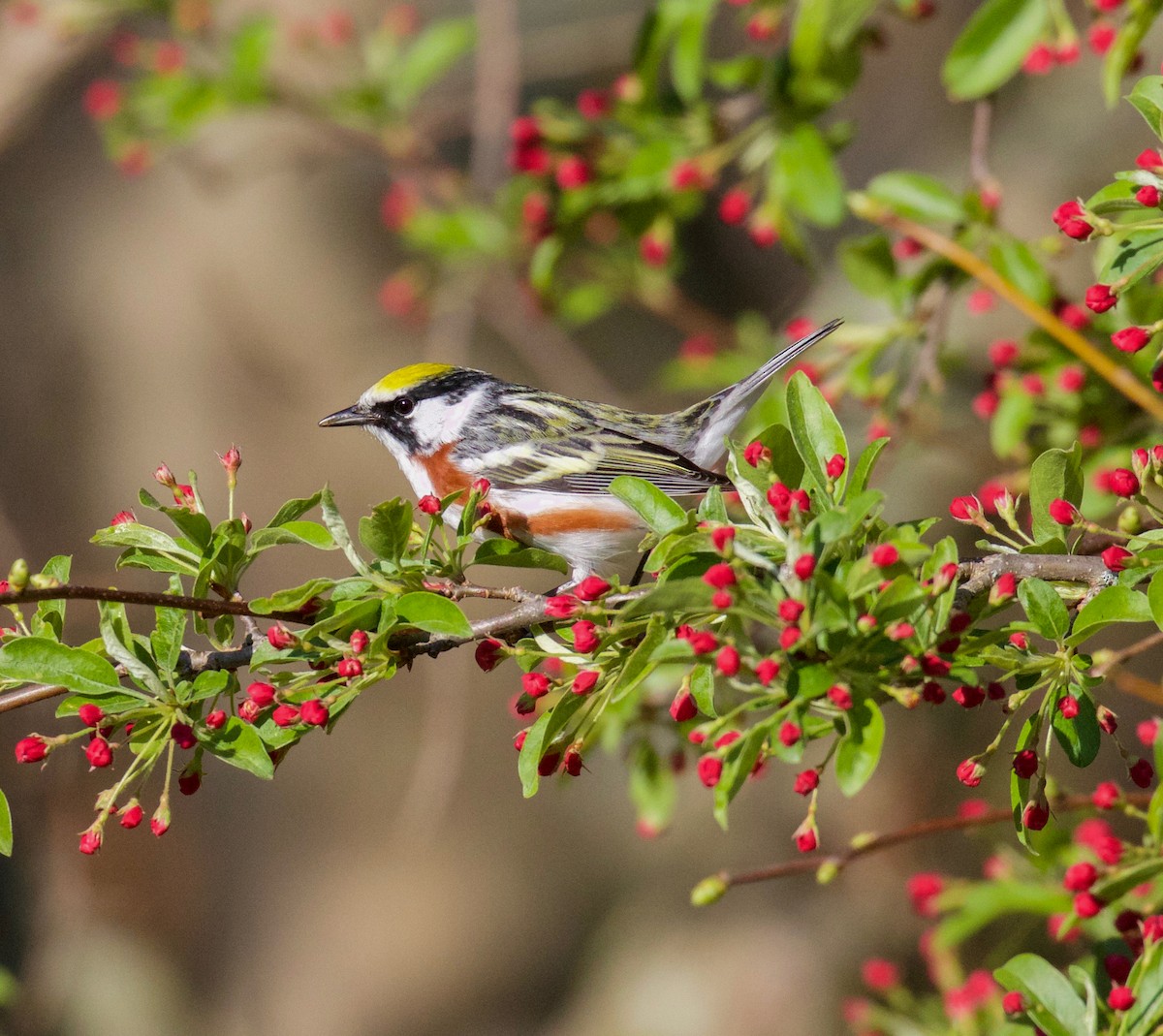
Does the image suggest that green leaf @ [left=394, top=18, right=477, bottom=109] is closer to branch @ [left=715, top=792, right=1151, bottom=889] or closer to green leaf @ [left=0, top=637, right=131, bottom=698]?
green leaf @ [left=0, top=637, right=131, bottom=698]

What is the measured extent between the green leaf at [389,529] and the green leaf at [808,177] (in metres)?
1.81

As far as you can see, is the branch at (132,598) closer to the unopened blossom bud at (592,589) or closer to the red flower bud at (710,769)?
the unopened blossom bud at (592,589)

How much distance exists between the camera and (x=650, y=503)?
1.94m

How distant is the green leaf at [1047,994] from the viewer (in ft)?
6.75

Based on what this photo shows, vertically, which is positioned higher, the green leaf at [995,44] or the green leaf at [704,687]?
the green leaf at [995,44]

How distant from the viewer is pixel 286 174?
7.05m

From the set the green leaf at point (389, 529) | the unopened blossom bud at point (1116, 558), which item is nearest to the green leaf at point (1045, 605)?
the unopened blossom bud at point (1116, 558)

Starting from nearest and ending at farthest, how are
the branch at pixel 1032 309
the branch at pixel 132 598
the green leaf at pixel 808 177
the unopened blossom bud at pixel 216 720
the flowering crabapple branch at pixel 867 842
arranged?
the branch at pixel 132 598
the unopened blossom bud at pixel 216 720
the flowering crabapple branch at pixel 867 842
the branch at pixel 1032 309
the green leaf at pixel 808 177

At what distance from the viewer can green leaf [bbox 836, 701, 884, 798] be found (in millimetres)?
1646

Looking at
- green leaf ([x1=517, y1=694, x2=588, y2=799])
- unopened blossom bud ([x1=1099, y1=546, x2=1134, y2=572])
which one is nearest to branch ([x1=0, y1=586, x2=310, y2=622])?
green leaf ([x1=517, y1=694, x2=588, y2=799])

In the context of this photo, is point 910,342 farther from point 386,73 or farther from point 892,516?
point 386,73

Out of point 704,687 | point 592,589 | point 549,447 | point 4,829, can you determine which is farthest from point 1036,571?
point 549,447

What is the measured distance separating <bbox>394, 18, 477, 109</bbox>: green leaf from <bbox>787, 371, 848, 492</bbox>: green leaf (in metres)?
2.83

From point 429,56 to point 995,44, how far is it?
2.12 metres
